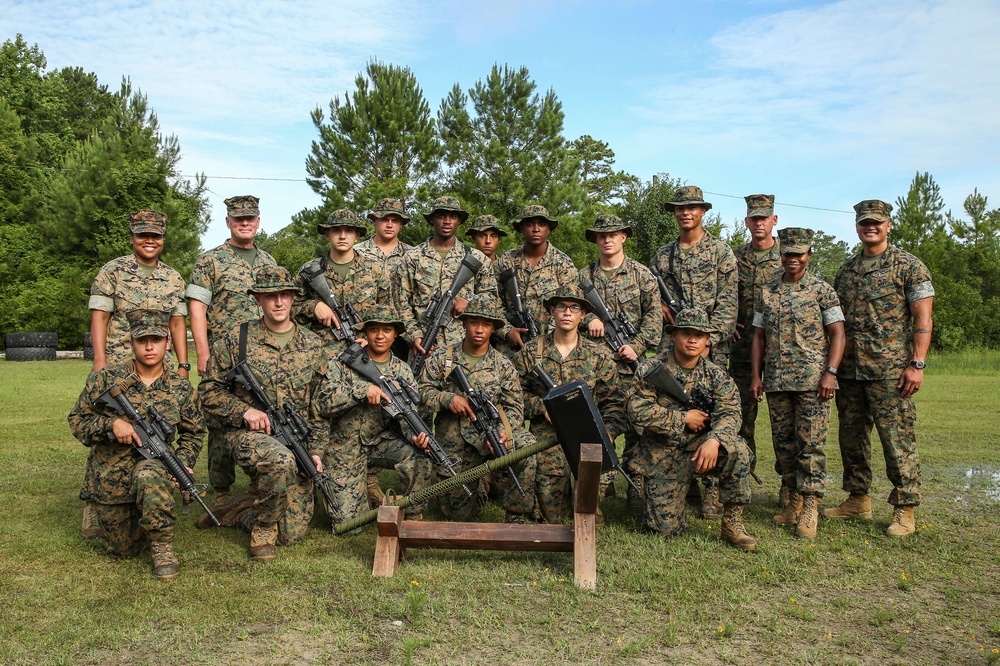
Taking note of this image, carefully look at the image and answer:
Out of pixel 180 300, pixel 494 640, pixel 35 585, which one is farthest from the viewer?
pixel 180 300

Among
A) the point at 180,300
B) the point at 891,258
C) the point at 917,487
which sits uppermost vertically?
the point at 891,258

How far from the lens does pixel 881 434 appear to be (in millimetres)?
6348

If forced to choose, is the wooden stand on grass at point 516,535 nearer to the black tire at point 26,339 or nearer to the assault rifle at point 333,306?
the assault rifle at point 333,306

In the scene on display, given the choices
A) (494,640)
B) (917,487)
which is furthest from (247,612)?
(917,487)

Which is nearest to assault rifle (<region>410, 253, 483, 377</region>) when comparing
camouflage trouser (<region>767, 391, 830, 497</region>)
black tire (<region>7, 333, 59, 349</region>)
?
camouflage trouser (<region>767, 391, 830, 497</region>)

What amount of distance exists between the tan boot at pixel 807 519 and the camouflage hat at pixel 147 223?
5533 mm

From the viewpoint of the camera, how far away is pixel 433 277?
768cm

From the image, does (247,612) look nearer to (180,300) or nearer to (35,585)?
(35,585)

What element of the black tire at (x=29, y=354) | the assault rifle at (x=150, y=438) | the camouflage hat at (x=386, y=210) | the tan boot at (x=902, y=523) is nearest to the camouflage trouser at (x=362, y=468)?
the assault rifle at (x=150, y=438)

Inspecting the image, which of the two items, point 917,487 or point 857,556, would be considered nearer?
point 857,556

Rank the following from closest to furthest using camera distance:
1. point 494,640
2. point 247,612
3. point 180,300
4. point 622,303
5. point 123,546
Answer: point 494,640 → point 247,612 → point 123,546 → point 180,300 → point 622,303

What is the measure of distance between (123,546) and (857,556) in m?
5.13

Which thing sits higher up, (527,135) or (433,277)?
(527,135)

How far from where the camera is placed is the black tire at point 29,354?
2414 centimetres
